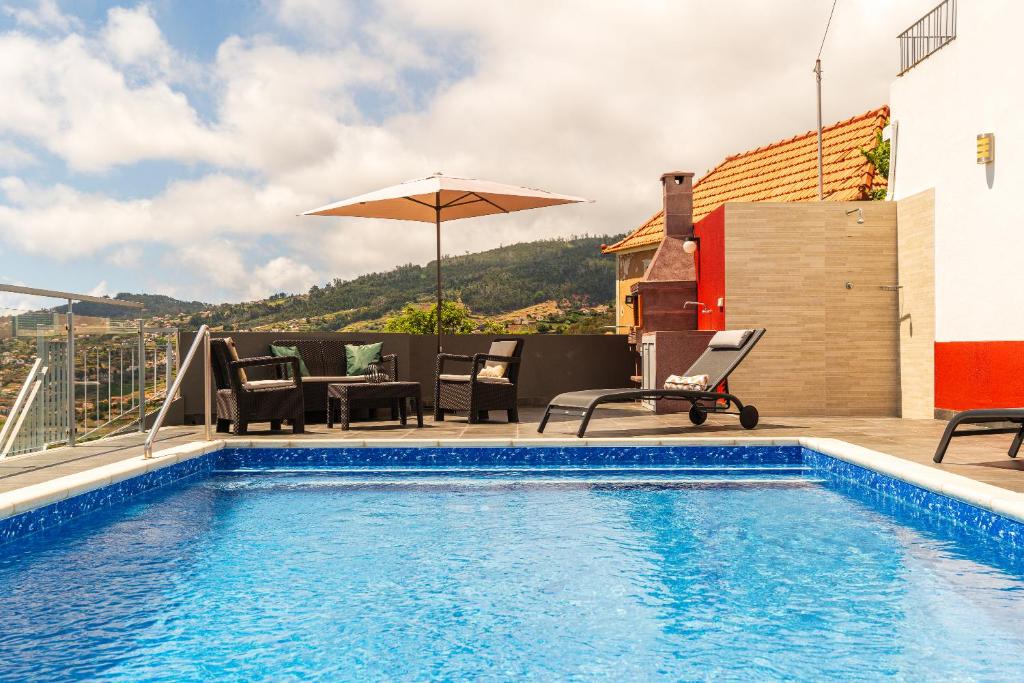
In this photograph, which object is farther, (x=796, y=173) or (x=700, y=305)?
(x=796, y=173)

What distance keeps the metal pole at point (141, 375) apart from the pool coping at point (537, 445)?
3.90ft

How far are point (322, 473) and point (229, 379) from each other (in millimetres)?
1362

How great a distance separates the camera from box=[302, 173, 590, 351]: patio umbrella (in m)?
8.92

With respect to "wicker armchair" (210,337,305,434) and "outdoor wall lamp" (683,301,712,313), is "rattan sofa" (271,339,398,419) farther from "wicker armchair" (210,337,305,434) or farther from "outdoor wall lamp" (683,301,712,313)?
"outdoor wall lamp" (683,301,712,313)

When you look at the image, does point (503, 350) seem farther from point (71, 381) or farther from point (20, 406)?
point (20, 406)

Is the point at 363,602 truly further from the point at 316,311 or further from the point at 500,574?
the point at 316,311

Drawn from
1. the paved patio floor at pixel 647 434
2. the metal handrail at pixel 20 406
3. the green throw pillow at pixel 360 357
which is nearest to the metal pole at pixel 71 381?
the paved patio floor at pixel 647 434

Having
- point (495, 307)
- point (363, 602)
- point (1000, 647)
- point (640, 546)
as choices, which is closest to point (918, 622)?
point (1000, 647)

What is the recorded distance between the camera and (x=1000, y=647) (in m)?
2.63

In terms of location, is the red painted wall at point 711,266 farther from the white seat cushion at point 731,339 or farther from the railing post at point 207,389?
the railing post at point 207,389

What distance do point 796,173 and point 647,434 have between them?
552 inches

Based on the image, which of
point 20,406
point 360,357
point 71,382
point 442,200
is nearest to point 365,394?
point 360,357

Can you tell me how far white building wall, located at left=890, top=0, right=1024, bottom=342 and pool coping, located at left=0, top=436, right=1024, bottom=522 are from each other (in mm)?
2711

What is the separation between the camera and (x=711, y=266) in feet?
32.0
